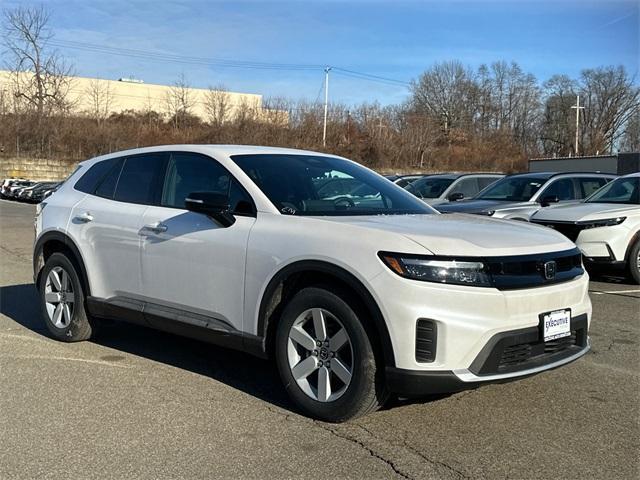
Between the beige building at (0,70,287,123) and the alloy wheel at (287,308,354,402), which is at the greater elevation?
the beige building at (0,70,287,123)

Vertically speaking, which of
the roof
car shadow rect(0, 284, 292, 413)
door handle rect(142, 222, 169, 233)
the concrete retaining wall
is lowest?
car shadow rect(0, 284, 292, 413)

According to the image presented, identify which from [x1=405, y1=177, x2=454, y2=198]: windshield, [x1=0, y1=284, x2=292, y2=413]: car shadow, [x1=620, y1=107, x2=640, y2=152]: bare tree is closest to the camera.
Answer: [x1=0, y1=284, x2=292, y2=413]: car shadow

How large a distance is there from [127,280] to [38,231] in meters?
1.64

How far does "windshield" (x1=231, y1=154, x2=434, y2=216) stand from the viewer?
4637 millimetres

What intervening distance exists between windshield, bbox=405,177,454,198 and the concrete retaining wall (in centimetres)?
4664

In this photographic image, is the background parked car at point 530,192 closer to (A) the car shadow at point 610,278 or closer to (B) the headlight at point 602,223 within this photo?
(A) the car shadow at point 610,278

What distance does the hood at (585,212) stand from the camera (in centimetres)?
923

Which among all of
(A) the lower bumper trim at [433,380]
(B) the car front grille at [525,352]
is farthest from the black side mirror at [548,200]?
(A) the lower bumper trim at [433,380]

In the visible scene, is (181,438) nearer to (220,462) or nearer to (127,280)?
(220,462)

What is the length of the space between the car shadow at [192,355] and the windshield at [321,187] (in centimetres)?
133

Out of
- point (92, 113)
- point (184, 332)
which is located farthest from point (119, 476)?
point (92, 113)

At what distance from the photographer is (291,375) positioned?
419cm

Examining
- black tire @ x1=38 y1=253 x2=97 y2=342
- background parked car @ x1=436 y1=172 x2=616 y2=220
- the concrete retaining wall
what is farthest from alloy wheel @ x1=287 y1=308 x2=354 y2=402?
the concrete retaining wall

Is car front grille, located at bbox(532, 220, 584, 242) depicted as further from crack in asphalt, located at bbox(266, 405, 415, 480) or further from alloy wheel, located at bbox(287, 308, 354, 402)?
crack in asphalt, located at bbox(266, 405, 415, 480)
